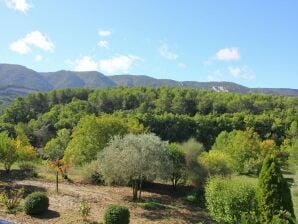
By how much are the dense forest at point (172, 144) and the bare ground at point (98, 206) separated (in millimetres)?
1249

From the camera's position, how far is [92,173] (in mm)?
35281

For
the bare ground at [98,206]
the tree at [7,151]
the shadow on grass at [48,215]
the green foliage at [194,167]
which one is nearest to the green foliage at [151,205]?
the bare ground at [98,206]

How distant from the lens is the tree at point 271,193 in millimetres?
19062

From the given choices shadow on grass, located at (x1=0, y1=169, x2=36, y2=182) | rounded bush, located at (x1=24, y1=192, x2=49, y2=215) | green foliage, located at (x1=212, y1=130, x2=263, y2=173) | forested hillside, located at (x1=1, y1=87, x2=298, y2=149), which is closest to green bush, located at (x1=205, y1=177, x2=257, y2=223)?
rounded bush, located at (x1=24, y1=192, x2=49, y2=215)

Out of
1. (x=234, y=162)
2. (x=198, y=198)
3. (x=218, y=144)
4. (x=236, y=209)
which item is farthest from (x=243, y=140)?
(x=236, y=209)

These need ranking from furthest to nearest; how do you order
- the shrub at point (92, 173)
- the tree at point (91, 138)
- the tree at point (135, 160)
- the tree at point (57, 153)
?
1. the tree at point (91, 138)
2. the shrub at point (92, 173)
3. the tree at point (57, 153)
4. the tree at point (135, 160)

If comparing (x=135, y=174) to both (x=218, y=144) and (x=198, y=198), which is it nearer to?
(x=198, y=198)

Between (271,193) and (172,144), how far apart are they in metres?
19.5

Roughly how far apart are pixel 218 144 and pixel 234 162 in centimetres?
1442

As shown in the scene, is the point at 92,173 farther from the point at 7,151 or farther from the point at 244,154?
the point at 244,154

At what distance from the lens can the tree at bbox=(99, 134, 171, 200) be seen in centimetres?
2903

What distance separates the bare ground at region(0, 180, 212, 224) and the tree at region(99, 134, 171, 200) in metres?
1.86

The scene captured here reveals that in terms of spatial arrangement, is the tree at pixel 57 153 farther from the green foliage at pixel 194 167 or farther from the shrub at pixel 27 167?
the green foliage at pixel 194 167

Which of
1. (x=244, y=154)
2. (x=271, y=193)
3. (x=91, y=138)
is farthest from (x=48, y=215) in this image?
(x=244, y=154)
